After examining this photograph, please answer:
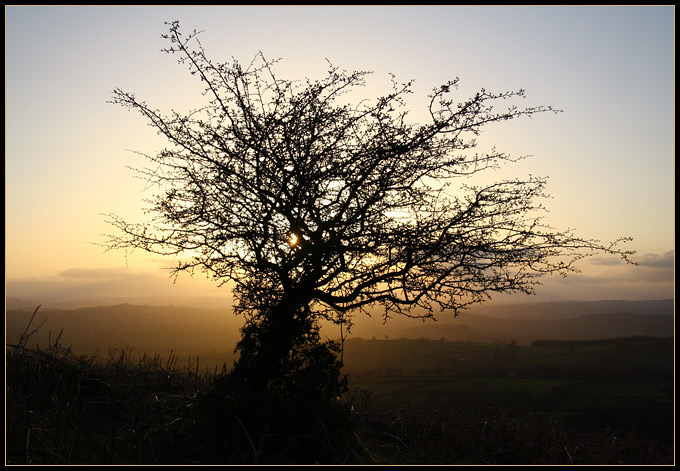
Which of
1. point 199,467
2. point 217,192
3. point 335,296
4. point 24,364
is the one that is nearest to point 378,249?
point 335,296

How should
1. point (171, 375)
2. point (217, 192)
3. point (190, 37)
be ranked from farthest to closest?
point (171, 375)
point (217, 192)
point (190, 37)

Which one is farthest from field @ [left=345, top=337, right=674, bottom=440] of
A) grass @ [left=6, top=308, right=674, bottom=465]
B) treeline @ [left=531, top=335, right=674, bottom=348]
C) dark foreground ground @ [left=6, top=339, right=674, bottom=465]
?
grass @ [left=6, top=308, right=674, bottom=465]

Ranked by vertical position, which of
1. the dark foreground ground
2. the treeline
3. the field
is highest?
the dark foreground ground

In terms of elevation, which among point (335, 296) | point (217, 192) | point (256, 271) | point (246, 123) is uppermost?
point (246, 123)

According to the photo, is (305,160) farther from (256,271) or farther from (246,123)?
(256,271)

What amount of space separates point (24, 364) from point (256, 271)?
7124 millimetres

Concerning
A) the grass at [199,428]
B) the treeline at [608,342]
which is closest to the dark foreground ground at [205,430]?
the grass at [199,428]

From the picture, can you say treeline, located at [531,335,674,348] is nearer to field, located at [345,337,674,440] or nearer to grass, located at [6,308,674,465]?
field, located at [345,337,674,440]

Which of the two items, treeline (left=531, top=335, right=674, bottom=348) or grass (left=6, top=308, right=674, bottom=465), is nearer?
grass (left=6, top=308, right=674, bottom=465)

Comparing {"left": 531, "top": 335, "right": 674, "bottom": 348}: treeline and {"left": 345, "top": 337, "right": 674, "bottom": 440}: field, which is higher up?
{"left": 531, "top": 335, "right": 674, "bottom": 348}: treeline

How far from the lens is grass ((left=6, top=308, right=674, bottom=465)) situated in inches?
311

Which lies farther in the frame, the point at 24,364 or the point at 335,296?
the point at 24,364

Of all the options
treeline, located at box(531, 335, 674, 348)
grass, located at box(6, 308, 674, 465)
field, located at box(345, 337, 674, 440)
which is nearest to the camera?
grass, located at box(6, 308, 674, 465)

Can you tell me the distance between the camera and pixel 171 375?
1328 cm
